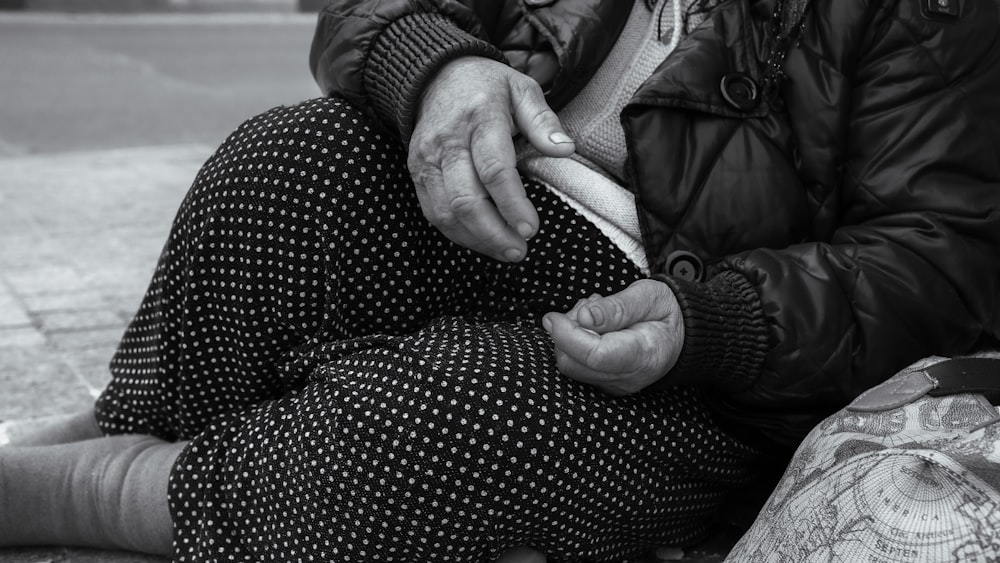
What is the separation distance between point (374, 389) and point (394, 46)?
1.48ft

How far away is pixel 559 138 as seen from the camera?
4.14 ft

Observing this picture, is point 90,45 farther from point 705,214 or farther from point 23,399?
point 705,214

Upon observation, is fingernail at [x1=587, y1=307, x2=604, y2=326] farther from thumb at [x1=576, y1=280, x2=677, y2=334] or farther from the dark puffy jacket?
the dark puffy jacket

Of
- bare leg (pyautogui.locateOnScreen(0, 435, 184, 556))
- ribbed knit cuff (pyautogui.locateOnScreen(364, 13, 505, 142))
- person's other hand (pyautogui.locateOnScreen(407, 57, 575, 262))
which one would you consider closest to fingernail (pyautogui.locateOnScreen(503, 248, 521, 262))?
person's other hand (pyautogui.locateOnScreen(407, 57, 575, 262))

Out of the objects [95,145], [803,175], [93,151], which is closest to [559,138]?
[803,175]

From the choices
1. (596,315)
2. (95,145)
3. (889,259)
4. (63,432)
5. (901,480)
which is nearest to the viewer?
(901,480)

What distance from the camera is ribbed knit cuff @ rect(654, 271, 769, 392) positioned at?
1.26 meters

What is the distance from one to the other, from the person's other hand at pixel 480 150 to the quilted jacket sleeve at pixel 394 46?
25 mm

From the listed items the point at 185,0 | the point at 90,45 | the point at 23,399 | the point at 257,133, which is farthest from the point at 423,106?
the point at 185,0

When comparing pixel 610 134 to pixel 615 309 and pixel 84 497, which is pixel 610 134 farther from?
pixel 84 497

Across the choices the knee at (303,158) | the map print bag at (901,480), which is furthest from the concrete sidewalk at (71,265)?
the map print bag at (901,480)

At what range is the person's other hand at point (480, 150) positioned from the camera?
125cm

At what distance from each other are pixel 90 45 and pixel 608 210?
766cm

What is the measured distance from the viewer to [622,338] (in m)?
1.20
